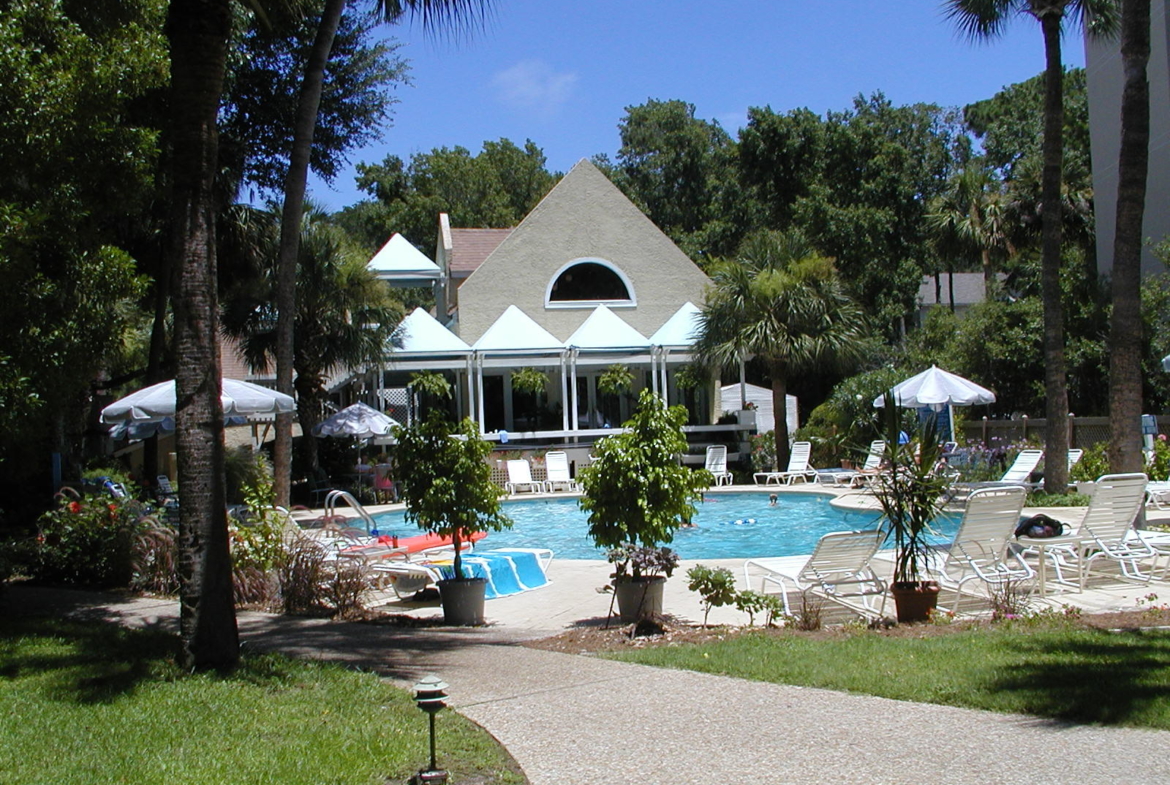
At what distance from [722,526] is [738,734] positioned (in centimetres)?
1496

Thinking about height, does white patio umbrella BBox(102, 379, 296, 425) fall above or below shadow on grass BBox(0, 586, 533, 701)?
above

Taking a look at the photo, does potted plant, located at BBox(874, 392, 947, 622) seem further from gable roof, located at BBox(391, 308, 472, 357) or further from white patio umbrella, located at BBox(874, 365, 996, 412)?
gable roof, located at BBox(391, 308, 472, 357)

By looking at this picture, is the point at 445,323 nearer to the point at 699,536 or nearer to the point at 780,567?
the point at 699,536

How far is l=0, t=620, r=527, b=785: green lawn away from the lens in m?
5.04

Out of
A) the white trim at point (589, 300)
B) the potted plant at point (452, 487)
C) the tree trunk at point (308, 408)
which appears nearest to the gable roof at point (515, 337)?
the white trim at point (589, 300)

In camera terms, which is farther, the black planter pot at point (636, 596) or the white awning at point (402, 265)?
the white awning at point (402, 265)

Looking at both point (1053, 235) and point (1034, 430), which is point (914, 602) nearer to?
point (1053, 235)

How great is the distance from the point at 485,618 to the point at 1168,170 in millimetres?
22602

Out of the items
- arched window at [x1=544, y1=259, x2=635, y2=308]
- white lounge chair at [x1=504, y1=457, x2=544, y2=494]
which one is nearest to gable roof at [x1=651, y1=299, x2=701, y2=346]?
arched window at [x1=544, y1=259, x2=635, y2=308]

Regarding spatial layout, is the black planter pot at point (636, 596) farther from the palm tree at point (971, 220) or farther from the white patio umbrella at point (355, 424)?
the palm tree at point (971, 220)

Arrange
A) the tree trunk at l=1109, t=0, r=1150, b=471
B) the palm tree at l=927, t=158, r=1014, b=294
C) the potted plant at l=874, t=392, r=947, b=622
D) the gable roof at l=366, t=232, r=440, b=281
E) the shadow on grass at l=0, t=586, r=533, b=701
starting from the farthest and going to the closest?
the palm tree at l=927, t=158, r=1014, b=294 → the gable roof at l=366, t=232, r=440, b=281 → the tree trunk at l=1109, t=0, r=1150, b=471 → the potted plant at l=874, t=392, r=947, b=622 → the shadow on grass at l=0, t=586, r=533, b=701

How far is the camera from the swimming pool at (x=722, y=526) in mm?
17562

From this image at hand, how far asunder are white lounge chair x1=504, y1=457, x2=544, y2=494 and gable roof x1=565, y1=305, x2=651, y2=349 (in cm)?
391

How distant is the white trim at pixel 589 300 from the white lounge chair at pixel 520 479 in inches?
270
